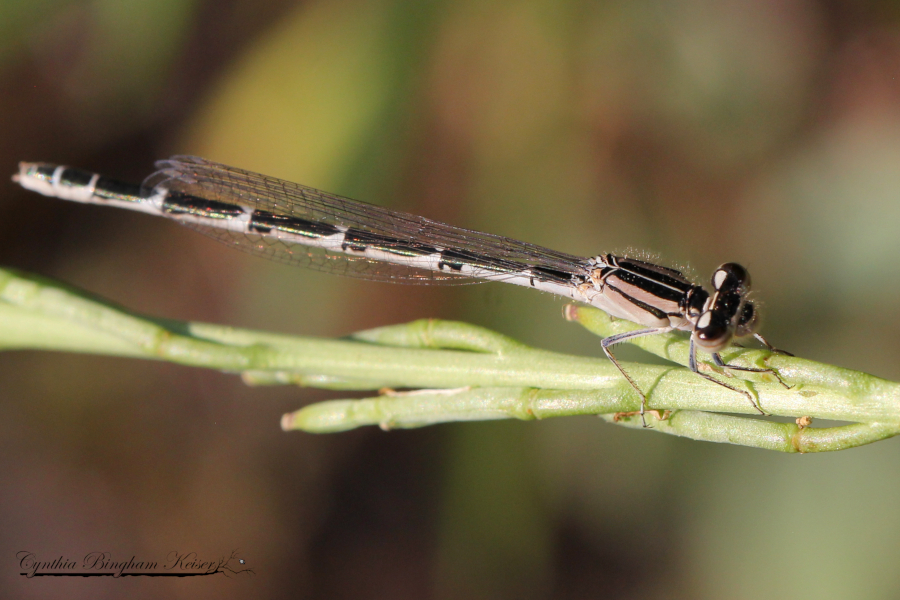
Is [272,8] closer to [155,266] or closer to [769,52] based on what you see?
[155,266]

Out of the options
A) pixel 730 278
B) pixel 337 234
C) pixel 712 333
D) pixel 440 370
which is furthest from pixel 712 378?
pixel 337 234

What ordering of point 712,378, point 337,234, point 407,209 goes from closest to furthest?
point 712,378 < point 337,234 < point 407,209

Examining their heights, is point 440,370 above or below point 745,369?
below

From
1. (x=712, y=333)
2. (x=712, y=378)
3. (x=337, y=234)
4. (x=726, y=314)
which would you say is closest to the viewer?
(x=712, y=378)

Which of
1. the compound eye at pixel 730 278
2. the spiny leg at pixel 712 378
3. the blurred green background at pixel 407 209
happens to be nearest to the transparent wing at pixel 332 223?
the blurred green background at pixel 407 209

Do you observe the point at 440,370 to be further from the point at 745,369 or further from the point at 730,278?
the point at 730,278

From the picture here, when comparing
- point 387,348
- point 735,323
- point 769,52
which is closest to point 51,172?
point 387,348

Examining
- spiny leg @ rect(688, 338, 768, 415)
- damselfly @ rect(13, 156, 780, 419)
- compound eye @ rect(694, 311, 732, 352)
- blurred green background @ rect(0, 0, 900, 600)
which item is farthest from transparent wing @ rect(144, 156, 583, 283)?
spiny leg @ rect(688, 338, 768, 415)

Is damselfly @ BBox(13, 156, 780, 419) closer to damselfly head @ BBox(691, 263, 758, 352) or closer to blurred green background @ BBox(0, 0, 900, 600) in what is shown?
damselfly head @ BBox(691, 263, 758, 352)
